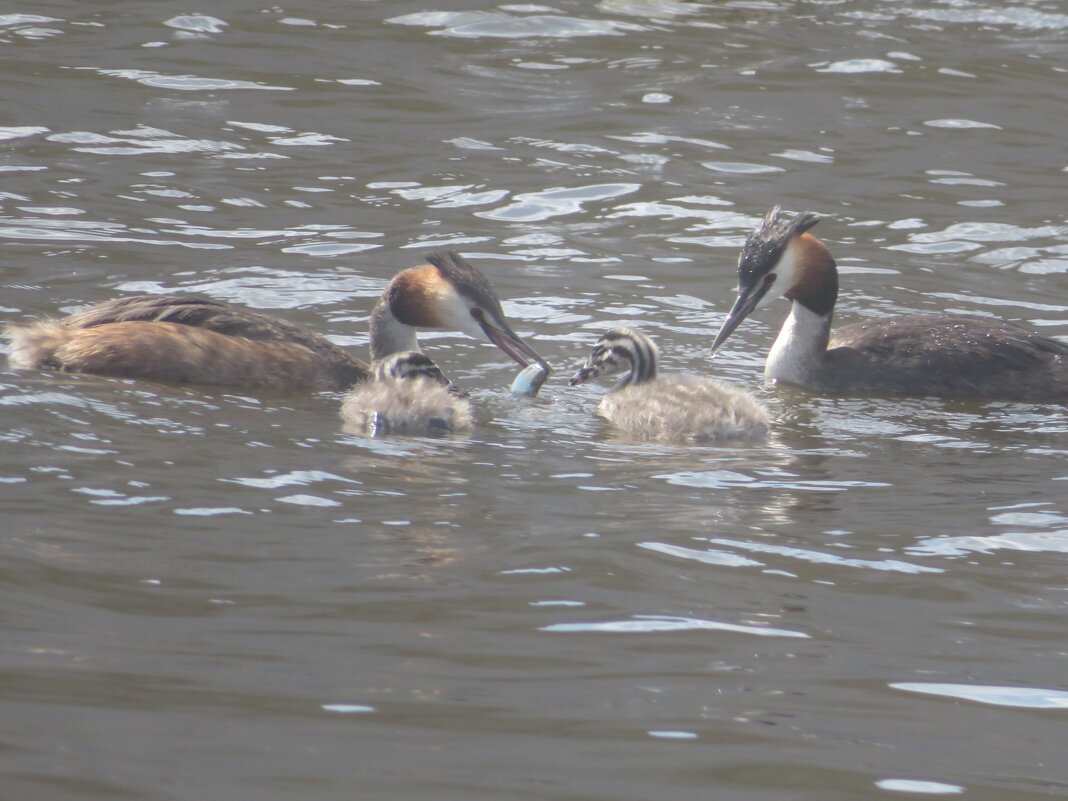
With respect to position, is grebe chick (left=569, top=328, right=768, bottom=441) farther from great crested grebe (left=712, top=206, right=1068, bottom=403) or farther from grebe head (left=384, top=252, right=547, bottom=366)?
great crested grebe (left=712, top=206, right=1068, bottom=403)

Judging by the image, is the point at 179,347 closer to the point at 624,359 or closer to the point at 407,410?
the point at 407,410

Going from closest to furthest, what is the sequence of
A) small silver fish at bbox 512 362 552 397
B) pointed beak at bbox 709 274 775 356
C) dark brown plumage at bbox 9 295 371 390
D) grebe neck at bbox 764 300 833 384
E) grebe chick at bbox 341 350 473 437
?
grebe chick at bbox 341 350 473 437 → dark brown plumage at bbox 9 295 371 390 → small silver fish at bbox 512 362 552 397 → grebe neck at bbox 764 300 833 384 → pointed beak at bbox 709 274 775 356

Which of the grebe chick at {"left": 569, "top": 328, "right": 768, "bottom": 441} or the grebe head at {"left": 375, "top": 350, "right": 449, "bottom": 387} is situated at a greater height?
the grebe head at {"left": 375, "top": 350, "right": 449, "bottom": 387}

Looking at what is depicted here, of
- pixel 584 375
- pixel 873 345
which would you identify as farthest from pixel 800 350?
pixel 584 375

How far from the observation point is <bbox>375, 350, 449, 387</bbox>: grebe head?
6.52 m

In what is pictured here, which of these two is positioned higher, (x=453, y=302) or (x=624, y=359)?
(x=453, y=302)

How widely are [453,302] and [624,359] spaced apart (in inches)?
32.3

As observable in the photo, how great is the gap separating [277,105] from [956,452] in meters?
7.50

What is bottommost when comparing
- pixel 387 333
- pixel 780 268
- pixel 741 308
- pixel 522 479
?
pixel 522 479

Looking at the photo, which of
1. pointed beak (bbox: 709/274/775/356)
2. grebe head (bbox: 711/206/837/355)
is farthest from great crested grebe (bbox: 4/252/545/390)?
grebe head (bbox: 711/206/837/355)

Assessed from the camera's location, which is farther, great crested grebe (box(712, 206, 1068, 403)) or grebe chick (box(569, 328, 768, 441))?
great crested grebe (box(712, 206, 1068, 403))

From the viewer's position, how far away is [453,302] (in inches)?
285

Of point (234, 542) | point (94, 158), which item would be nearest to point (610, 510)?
point (234, 542)

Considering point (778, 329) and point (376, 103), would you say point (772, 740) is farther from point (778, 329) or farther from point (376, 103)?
point (376, 103)
